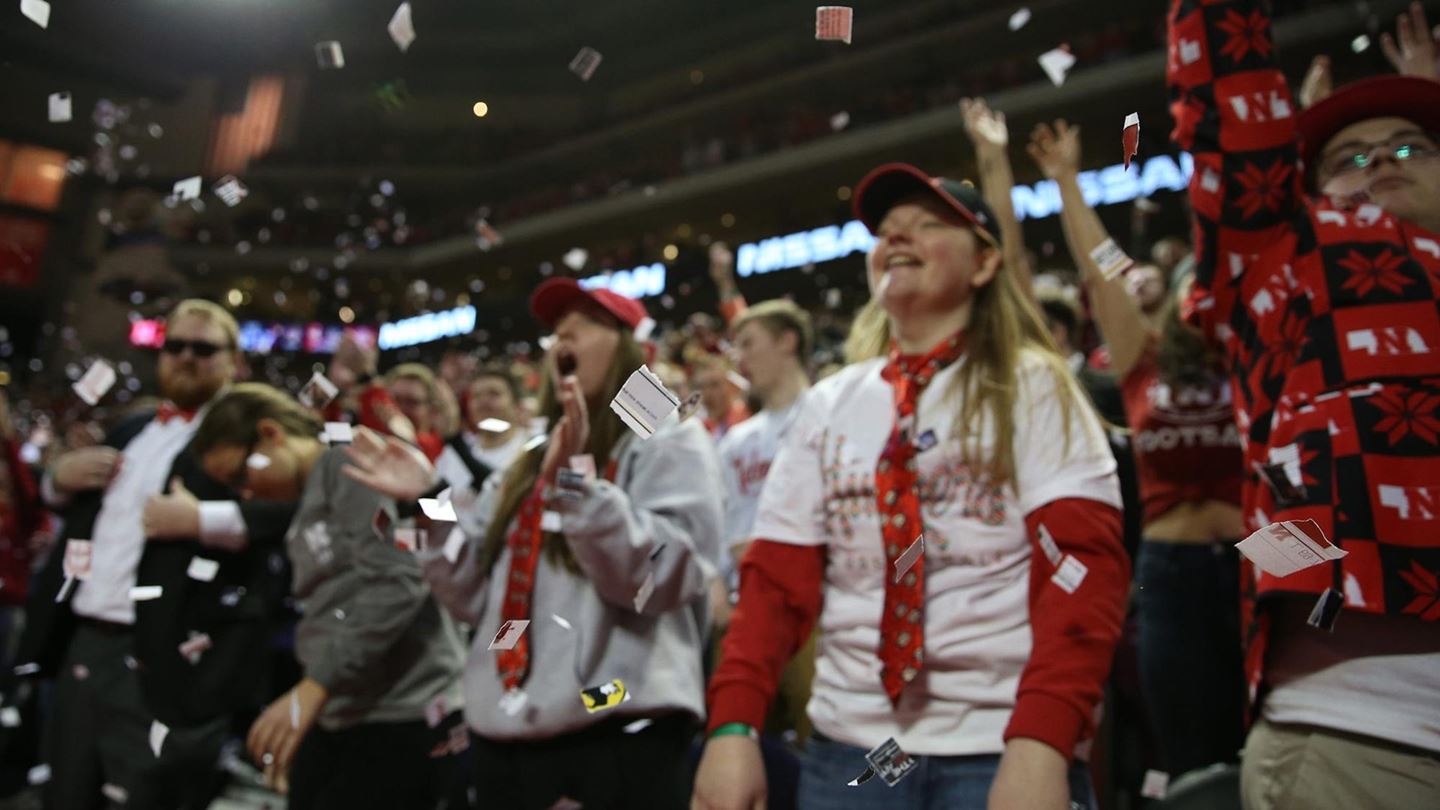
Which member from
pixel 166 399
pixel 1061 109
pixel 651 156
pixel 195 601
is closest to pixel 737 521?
pixel 195 601

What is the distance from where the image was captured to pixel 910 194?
1644 mm

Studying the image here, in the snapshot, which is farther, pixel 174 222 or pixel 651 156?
pixel 174 222

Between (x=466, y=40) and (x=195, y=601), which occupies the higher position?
(x=466, y=40)

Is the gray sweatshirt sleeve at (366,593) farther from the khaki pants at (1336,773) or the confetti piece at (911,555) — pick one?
the khaki pants at (1336,773)

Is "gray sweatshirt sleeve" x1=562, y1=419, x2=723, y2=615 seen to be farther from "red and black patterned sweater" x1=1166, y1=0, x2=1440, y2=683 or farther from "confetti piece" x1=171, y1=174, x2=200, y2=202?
"confetti piece" x1=171, y1=174, x2=200, y2=202

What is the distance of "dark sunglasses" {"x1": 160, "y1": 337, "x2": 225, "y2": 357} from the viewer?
309 cm

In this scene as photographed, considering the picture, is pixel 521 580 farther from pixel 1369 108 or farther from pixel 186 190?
pixel 1369 108

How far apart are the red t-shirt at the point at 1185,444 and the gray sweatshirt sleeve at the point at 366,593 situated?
1754mm

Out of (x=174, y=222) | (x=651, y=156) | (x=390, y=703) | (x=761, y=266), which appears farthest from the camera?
(x=174, y=222)

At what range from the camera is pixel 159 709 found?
97.7 inches

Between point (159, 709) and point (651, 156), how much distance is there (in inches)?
638

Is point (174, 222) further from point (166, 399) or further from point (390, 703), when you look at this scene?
point (390, 703)

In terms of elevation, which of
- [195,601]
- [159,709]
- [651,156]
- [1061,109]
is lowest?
[159,709]

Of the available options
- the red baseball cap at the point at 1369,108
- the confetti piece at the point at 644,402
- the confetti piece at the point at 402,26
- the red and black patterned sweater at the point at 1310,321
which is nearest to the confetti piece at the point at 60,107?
the confetti piece at the point at 402,26
